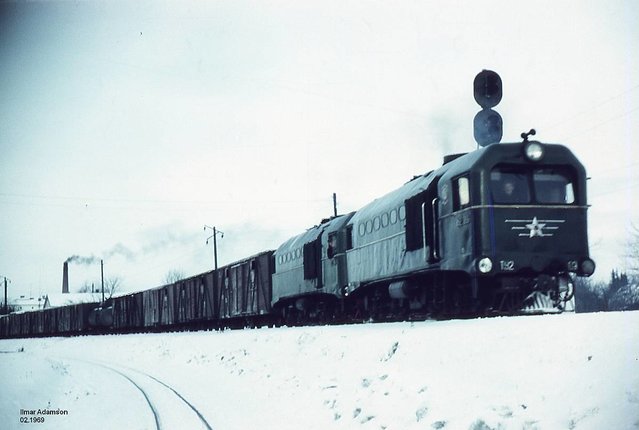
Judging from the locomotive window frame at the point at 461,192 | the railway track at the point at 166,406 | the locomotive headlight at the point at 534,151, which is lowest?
the railway track at the point at 166,406

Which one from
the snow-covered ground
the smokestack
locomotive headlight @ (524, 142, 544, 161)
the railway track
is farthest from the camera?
the smokestack

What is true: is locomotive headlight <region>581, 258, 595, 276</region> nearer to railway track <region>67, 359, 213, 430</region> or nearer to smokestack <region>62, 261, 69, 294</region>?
railway track <region>67, 359, 213, 430</region>

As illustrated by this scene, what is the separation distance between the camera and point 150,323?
167 ft

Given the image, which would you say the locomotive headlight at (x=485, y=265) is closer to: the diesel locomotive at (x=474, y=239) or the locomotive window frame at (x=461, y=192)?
the diesel locomotive at (x=474, y=239)

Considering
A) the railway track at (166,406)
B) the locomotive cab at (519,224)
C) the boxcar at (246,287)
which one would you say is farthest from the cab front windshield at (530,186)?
the boxcar at (246,287)

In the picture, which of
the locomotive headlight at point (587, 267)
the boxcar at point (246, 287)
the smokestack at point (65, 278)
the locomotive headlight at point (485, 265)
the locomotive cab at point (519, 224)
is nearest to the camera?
the locomotive headlight at point (485, 265)

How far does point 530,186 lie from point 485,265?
199 cm

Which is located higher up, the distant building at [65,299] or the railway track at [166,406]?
the distant building at [65,299]

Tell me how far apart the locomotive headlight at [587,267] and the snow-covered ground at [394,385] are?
3281 mm

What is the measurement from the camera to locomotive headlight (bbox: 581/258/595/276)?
526 inches

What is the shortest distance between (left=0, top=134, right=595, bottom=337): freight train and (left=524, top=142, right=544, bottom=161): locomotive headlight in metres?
0.02

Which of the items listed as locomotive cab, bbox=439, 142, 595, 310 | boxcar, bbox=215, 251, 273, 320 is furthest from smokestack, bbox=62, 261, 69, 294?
locomotive cab, bbox=439, 142, 595, 310

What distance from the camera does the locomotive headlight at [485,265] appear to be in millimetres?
12883

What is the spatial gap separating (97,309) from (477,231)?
5561cm
